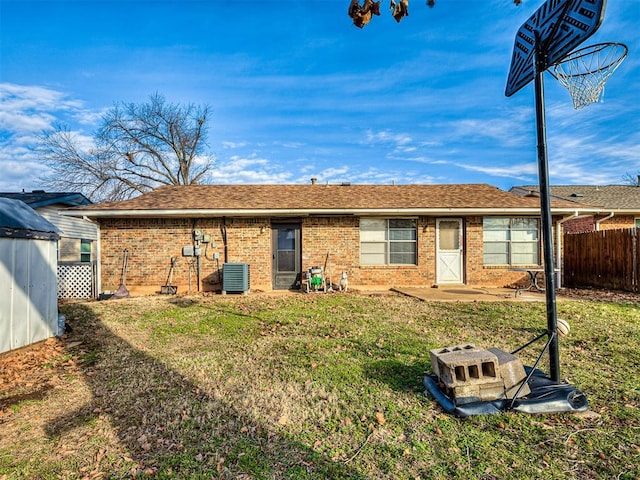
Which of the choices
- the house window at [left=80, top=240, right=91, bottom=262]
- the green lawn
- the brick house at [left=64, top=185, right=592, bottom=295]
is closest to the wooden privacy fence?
the brick house at [left=64, top=185, right=592, bottom=295]

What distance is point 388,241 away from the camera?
36.5 feet

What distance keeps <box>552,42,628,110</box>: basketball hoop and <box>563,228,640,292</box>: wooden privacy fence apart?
27.2 feet

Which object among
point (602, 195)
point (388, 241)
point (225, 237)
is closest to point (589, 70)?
point (388, 241)

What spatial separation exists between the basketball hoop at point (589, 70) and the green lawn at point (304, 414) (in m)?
3.28

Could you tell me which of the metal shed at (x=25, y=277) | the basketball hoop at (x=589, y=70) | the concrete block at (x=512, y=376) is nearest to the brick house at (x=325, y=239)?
the metal shed at (x=25, y=277)

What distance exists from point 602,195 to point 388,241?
44.5 feet

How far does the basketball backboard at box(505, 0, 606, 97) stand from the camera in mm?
2988

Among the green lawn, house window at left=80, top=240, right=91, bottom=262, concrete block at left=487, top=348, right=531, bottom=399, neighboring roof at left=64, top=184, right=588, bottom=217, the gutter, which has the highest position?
neighboring roof at left=64, top=184, right=588, bottom=217

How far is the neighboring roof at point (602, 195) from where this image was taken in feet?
49.2

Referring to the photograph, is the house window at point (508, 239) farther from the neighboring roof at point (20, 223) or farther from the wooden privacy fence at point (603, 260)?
the neighboring roof at point (20, 223)

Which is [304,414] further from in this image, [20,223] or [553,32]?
[20,223]

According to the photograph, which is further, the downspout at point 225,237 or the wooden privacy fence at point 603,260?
the downspout at point 225,237

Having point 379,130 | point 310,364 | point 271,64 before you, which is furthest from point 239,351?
point 379,130

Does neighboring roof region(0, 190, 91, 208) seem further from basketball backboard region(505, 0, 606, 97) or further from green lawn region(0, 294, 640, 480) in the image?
basketball backboard region(505, 0, 606, 97)
